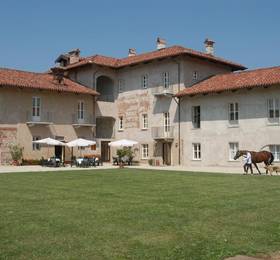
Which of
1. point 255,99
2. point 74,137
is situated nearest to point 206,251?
point 255,99

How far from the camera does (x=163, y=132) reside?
38.5 metres

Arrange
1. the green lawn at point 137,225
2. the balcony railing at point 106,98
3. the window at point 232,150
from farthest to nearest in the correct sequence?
the balcony railing at point 106,98 → the window at point 232,150 → the green lawn at point 137,225

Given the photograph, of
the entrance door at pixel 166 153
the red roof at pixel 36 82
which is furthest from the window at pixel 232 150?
the red roof at pixel 36 82

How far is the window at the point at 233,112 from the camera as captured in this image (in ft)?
112

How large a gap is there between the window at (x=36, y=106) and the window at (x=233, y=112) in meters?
15.7

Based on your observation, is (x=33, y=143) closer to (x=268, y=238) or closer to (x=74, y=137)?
(x=74, y=137)

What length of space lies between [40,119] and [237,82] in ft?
53.5

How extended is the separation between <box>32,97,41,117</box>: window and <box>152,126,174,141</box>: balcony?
32.3 ft

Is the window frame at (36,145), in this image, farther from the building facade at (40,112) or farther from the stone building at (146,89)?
the stone building at (146,89)

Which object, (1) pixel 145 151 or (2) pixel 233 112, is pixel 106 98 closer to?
(1) pixel 145 151

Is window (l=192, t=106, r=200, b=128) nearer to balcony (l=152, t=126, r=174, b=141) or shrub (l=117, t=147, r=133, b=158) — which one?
balcony (l=152, t=126, r=174, b=141)

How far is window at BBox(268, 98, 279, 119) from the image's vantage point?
31936 millimetres

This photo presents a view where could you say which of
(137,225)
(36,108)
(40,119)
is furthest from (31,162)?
(137,225)

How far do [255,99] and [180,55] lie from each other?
25.4 feet
